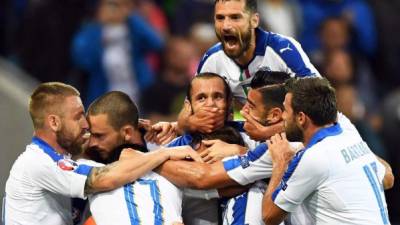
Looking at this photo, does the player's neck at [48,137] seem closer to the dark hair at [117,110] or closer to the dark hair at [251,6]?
the dark hair at [117,110]

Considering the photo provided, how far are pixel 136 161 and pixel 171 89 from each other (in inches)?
176

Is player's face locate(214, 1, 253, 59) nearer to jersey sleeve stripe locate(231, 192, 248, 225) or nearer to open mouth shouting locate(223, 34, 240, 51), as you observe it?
open mouth shouting locate(223, 34, 240, 51)

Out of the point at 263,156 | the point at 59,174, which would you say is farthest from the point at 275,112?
the point at 59,174

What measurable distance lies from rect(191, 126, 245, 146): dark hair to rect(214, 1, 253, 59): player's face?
1.79ft

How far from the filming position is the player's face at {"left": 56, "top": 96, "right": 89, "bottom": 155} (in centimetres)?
863

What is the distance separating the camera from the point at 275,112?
848cm

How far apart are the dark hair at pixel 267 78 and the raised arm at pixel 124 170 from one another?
0.57 meters

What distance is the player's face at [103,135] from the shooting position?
867 centimetres

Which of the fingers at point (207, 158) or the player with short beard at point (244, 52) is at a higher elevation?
the player with short beard at point (244, 52)

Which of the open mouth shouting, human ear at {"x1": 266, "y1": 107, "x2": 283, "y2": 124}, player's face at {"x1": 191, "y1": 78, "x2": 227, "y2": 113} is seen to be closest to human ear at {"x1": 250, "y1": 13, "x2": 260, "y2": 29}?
the open mouth shouting

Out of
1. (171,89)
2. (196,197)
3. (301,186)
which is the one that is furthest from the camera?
(171,89)

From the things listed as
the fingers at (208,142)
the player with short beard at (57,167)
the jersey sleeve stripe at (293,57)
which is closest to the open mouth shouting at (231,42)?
the jersey sleeve stripe at (293,57)

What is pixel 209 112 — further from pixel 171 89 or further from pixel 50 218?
pixel 171 89

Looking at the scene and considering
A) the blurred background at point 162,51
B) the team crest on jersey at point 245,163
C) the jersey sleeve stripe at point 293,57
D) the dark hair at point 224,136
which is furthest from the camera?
the blurred background at point 162,51
